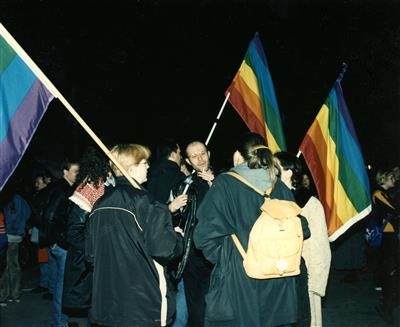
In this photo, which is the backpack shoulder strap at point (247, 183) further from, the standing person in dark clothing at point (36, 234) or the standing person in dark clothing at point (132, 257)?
the standing person in dark clothing at point (36, 234)

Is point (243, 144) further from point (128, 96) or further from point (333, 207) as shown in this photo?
point (128, 96)

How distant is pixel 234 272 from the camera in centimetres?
403

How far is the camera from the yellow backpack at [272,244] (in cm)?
392

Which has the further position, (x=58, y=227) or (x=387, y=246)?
(x=387, y=246)

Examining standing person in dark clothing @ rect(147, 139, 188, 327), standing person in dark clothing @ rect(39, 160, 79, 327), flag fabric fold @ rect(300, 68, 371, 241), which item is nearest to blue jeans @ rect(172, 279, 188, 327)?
standing person in dark clothing @ rect(147, 139, 188, 327)

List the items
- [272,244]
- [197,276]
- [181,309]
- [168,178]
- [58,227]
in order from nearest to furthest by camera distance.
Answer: [272,244]
[197,276]
[181,309]
[168,178]
[58,227]

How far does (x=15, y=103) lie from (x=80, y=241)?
1.72 metres

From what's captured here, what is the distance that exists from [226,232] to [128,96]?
1261cm

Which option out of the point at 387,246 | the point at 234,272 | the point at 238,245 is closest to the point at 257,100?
the point at 387,246

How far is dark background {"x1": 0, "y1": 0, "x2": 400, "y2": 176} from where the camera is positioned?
1477 centimetres

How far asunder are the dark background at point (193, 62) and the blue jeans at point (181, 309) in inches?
360

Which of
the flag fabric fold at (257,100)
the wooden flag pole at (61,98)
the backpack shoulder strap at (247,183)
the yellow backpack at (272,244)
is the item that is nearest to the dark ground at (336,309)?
the flag fabric fold at (257,100)

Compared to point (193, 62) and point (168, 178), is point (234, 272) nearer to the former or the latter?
point (168, 178)

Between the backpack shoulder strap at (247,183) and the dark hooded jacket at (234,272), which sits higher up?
the backpack shoulder strap at (247,183)
